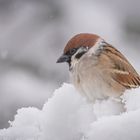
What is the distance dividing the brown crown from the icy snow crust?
1.07 m

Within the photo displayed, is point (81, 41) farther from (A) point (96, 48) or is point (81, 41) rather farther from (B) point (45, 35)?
(B) point (45, 35)

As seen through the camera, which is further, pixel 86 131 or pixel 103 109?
pixel 103 109

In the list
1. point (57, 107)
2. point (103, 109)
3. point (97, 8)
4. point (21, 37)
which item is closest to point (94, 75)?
point (103, 109)

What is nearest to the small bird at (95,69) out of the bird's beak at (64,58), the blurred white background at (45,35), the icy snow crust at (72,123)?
the bird's beak at (64,58)

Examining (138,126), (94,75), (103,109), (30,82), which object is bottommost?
(138,126)

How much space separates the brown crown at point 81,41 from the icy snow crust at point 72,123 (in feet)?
3.51

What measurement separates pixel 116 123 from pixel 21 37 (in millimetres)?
3410

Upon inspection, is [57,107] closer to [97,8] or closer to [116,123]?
[116,123]

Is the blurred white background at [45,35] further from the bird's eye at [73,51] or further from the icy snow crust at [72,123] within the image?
the icy snow crust at [72,123]

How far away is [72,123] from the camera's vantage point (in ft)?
4.03

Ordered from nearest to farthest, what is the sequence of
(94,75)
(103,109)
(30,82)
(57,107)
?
(57,107) → (103,109) → (94,75) → (30,82)

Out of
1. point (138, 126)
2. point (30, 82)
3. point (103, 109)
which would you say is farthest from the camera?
point (30, 82)

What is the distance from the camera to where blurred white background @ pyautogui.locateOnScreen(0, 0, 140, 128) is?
14.0 feet

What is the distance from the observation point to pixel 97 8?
16.4 feet
